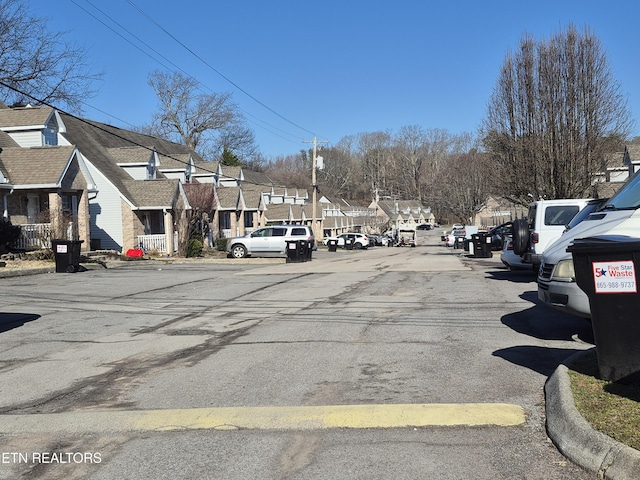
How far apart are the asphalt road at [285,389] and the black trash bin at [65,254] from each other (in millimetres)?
8573

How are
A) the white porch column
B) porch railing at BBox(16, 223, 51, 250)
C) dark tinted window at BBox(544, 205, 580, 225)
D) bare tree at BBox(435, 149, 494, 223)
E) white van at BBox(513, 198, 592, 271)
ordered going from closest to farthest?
white van at BBox(513, 198, 592, 271)
dark tinted window at BBox(544, 205, 580, 225)
porch railing at BBox(16, 223, 51, 250)
the white porch column
bare tree at BBox(435, 149, 494, 223)

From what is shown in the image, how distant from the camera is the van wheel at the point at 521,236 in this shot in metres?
15.5

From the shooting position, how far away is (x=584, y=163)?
108 feet

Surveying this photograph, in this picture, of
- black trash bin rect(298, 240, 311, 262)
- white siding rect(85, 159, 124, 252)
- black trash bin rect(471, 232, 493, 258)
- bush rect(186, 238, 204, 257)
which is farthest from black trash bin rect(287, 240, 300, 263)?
white siding rect(85, 159, 124, 252)

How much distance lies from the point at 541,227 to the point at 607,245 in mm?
10534

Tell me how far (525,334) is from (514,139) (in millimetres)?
28576

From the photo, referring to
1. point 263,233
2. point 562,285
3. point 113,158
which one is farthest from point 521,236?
point 113,158

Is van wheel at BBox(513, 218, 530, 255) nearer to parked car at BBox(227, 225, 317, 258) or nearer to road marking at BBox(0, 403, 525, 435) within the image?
road marking at BBox(0, 403, 525, 435)

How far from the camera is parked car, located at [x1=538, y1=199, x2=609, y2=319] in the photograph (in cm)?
736

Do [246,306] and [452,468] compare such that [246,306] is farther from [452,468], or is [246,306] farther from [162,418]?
[452,468]

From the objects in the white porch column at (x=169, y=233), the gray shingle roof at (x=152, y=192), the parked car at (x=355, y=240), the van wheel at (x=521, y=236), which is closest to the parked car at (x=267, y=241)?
the white porch column at (x=169, y=233)

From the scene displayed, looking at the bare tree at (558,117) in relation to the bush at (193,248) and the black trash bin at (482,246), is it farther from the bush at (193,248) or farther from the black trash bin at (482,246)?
the bush at (193,248)

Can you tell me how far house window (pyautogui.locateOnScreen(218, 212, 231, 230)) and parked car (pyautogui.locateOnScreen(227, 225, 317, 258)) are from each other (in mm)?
12870

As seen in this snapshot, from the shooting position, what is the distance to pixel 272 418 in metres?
5.40
